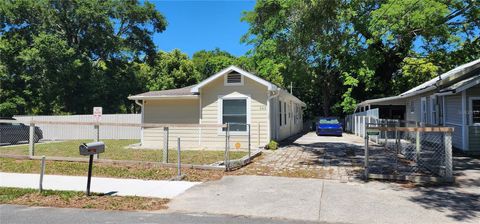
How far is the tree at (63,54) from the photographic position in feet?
113

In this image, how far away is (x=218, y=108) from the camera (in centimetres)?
1844

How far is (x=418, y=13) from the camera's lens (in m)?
23.0

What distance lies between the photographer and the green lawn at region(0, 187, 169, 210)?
24.2 feet

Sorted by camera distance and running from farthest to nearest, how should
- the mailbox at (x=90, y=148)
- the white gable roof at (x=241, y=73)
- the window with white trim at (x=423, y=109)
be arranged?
the window with white trim at (x=423, y=109) < the white gable roof at (x=241, y=73) < the mailbox at (x=90, y=148)

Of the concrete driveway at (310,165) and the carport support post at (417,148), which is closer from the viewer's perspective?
the concrete driveway at (310,165)

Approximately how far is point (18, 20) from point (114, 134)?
729 inches

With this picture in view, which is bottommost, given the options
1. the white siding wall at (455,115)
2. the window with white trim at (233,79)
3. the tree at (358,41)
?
the white siding wall at (455,115)

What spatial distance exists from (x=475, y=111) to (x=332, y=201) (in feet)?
35.1

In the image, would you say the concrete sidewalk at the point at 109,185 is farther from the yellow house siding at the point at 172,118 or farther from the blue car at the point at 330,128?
the blue car at the point at 330,128

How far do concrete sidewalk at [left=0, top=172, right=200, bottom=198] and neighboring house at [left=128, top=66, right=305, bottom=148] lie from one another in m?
8.52

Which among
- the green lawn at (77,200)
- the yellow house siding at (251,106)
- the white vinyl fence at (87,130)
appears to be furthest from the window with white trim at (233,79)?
the green lawn at (77,200)

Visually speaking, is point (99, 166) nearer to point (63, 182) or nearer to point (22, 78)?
point (63, 182)

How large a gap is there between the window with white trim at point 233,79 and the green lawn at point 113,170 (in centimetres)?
745

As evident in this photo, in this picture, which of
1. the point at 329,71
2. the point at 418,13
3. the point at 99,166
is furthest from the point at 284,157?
the point at 329,71
